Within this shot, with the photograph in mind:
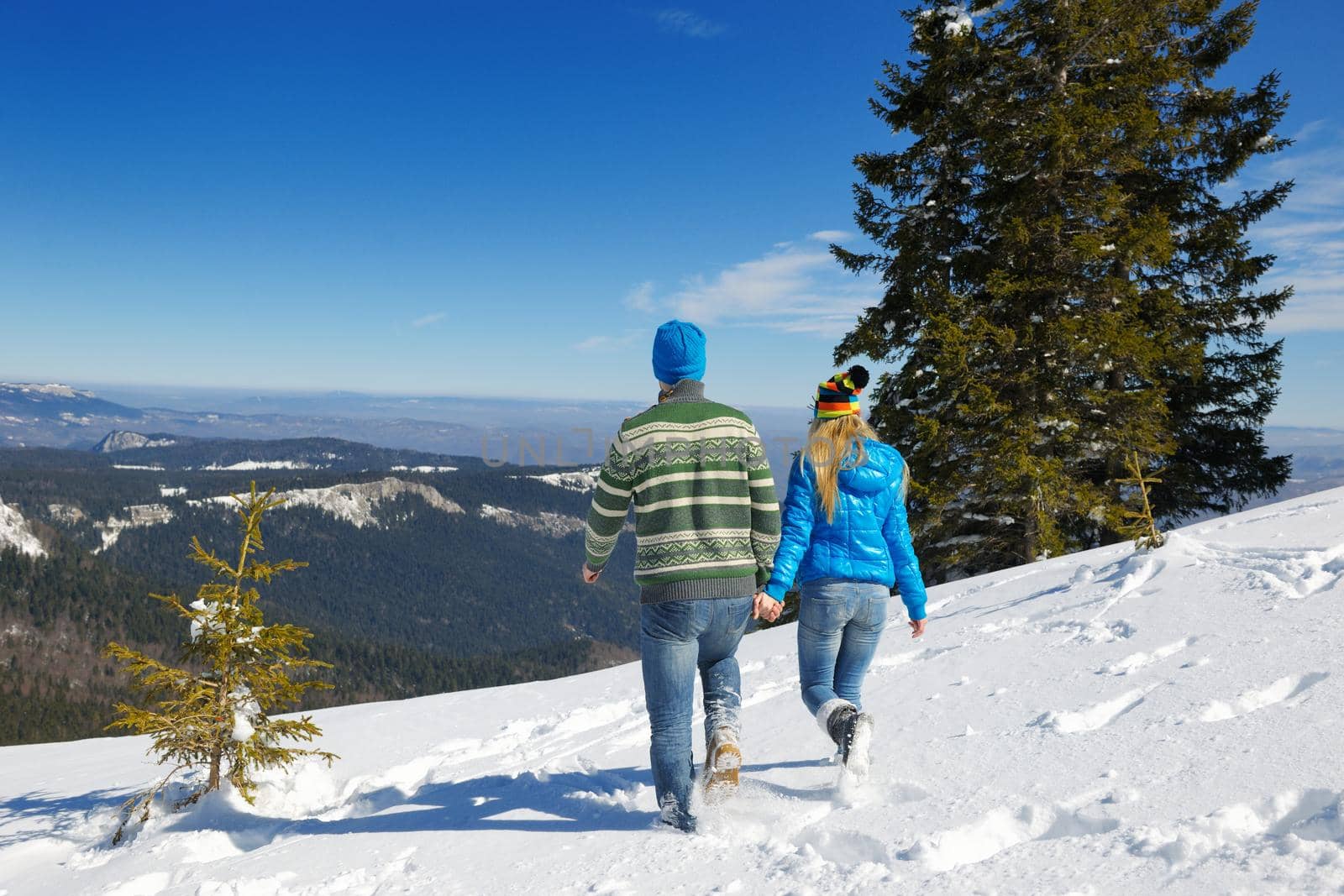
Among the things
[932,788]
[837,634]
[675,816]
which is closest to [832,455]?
[837,634]

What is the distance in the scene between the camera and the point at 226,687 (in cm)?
590

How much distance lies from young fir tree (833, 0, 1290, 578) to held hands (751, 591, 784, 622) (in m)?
10.9

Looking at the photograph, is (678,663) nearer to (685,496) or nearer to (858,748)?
(685,496)

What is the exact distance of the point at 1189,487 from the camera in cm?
1583

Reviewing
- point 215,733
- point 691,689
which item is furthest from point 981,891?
point 215,733

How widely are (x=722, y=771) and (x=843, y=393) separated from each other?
72.5 inches

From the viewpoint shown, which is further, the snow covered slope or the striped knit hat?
the striped knit hat

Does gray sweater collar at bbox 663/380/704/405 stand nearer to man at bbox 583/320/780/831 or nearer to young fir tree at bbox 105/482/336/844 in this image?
man at bbox 583/320/780/831

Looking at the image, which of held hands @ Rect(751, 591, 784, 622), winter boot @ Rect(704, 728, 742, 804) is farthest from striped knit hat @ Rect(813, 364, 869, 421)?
winter boot @ Rect(704, 728, 742, 804)

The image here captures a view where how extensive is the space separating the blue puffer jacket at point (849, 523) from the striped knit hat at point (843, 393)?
0.19 meters

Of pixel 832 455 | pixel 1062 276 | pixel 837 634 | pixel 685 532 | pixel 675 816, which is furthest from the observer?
pixel 1062 276

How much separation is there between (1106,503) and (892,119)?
8.78 meters

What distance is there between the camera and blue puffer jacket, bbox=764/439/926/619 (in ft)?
11.6

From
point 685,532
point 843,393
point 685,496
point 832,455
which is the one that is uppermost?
point 843,393
